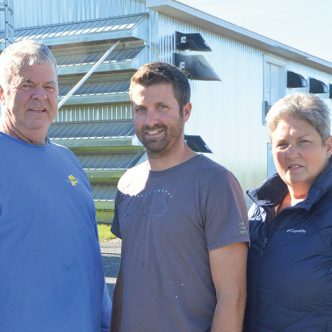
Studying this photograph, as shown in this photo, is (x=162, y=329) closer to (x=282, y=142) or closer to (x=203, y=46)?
(x=282, y=142)

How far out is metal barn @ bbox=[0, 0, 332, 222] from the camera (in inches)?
392

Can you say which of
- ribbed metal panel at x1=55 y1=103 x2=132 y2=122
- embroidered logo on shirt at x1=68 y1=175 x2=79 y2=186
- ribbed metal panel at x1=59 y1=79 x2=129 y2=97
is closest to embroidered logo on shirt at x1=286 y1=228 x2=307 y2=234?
embroidered logo on shirt at x1=68 y1=175 x2=79 y2=186

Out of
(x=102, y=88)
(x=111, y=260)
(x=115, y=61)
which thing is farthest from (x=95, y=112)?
(x=111, y=260)

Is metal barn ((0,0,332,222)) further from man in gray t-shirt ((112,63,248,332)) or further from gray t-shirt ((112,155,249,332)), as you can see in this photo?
Answer: gray t-shirt ((112,155,249,332))

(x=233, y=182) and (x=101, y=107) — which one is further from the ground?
(x=101, y=107)

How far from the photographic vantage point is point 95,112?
10.4 meters

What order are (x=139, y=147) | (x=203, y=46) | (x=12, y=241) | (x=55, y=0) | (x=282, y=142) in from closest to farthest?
(x=12, y=241) → (x=282, y=142) → (x=139, y=147) → (x=203, y=46) → (x=55, y=0)

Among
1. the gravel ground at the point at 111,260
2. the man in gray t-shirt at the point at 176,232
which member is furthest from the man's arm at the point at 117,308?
the gravel ground at the point at 111,260

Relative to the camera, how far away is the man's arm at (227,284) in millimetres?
2451

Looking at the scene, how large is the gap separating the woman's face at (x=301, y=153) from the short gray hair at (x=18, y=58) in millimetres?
1110

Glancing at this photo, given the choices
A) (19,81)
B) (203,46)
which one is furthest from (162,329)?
(203,46)

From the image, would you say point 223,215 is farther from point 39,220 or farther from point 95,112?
point 95,112

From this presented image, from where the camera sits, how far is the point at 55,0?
11.6m

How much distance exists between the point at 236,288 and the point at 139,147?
7357 millimetres
